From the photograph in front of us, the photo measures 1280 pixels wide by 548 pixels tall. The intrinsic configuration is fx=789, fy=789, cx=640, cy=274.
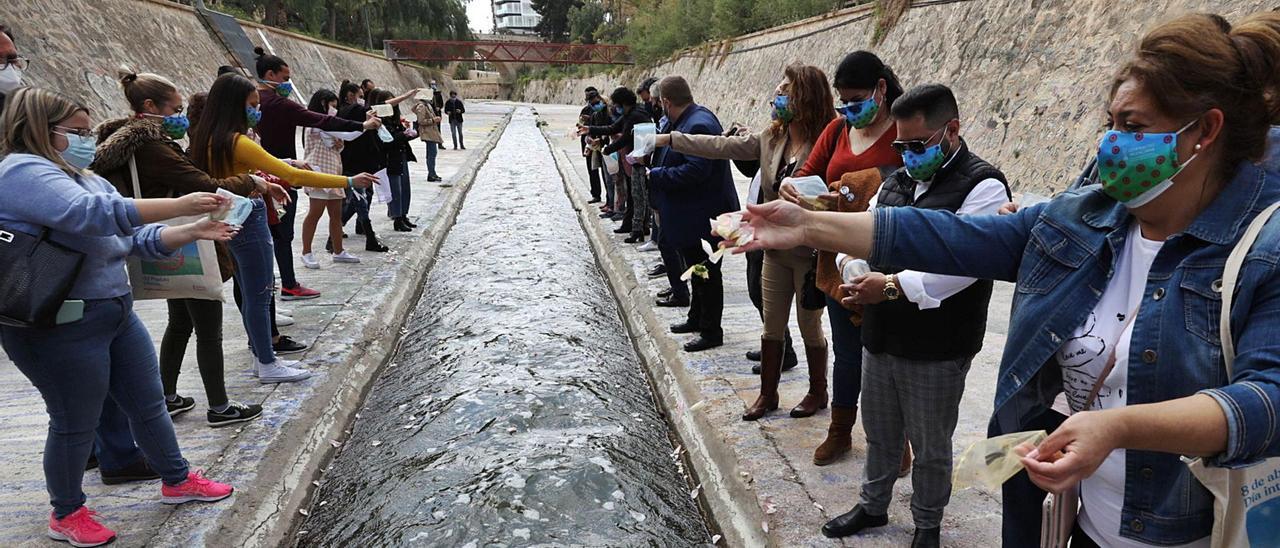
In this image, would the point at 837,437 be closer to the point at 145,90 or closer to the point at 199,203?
the point at 199,203

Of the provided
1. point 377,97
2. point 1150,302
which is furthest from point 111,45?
point 1150,302

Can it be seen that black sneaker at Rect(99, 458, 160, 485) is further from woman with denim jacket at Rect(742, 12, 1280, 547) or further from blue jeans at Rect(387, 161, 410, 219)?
blue jeans at Rect(387, 161, 410, 219)

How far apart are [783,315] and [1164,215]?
282 centimetres

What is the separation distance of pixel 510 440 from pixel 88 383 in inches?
76.3

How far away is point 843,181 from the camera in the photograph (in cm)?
340

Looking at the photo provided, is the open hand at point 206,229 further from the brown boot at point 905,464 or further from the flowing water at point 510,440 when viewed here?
the brown boot at point 905,464

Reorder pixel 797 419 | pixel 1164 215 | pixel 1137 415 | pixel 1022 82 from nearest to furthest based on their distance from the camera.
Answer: pixel 1137 415
pixel 1164 215
pixel 797 419
pixel 1022 82

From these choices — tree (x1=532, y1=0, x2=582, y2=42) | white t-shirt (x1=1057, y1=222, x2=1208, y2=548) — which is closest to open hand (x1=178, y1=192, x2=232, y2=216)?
white t-shirt (x1=1057, y1=222, x2=1208, y2=548)

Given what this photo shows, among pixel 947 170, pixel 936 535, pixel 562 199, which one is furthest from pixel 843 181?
pixel 562 199

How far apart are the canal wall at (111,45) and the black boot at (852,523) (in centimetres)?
1118

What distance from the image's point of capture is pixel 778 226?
6.20 feet

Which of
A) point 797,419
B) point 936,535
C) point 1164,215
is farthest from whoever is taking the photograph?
point 797,419

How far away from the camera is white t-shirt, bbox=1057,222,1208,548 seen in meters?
1.64

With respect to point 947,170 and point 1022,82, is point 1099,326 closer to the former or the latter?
point 947,170
